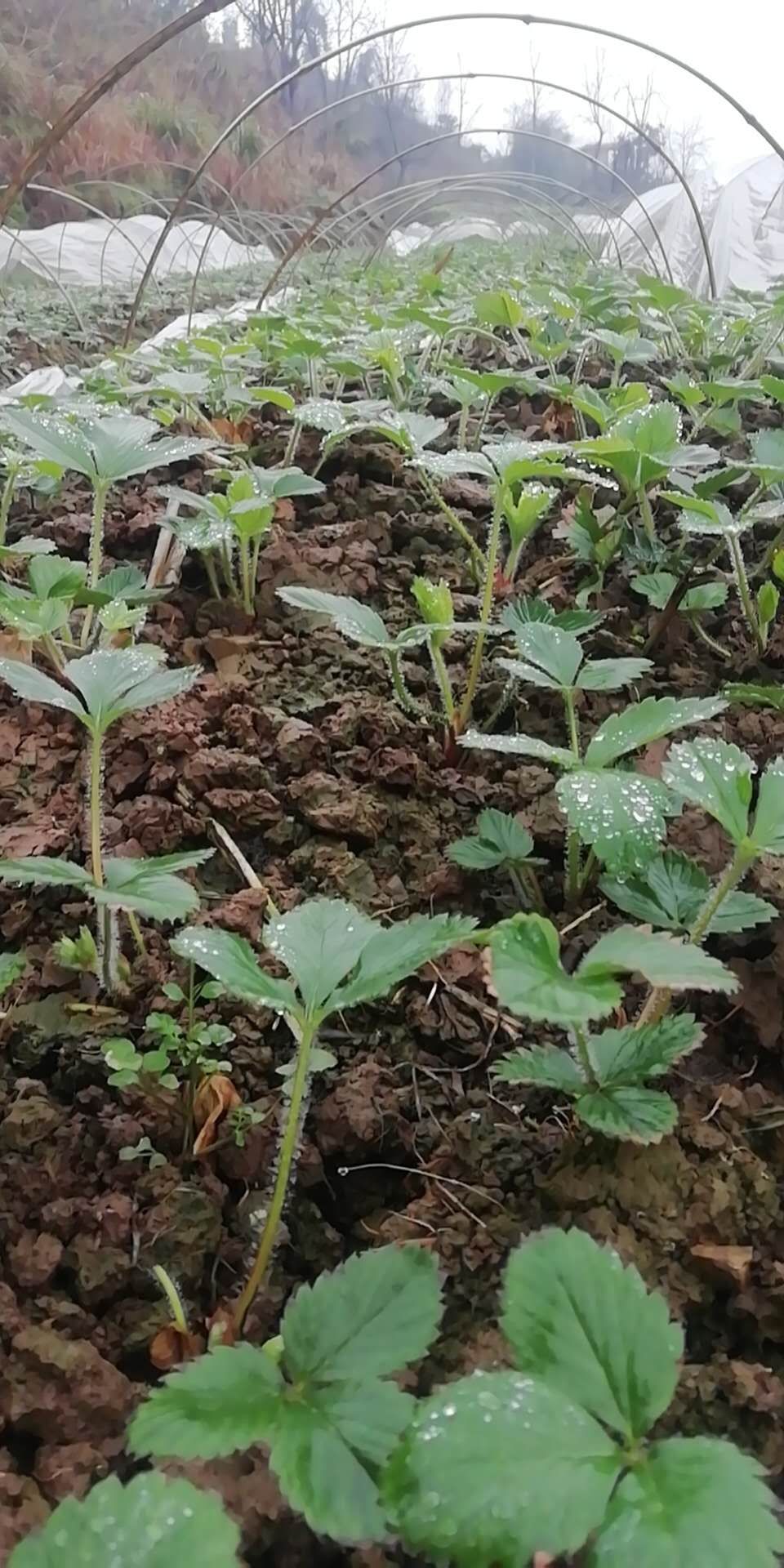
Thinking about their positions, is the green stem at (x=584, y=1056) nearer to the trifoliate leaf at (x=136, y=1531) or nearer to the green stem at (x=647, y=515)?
the trifoliate leaf at (x=136, y=1531)

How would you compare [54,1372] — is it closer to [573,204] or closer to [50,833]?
[50,833]

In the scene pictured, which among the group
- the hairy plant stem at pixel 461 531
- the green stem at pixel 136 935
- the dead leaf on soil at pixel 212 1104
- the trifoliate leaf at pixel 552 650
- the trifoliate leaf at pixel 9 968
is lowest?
the dead leaf on soil at pixel 212 1104

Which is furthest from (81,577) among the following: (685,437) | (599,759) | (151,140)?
(151,140)

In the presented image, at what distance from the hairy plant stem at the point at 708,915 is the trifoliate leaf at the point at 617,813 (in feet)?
0.18

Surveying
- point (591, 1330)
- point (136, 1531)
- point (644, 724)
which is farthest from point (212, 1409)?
point (644, 724)

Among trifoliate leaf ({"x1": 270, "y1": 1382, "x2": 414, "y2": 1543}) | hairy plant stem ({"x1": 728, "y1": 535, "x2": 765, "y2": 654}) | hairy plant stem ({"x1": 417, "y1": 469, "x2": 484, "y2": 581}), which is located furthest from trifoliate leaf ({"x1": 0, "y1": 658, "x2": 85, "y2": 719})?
hairy plant stem ({"x1": 728, "y1": 535, "x2": 765, "y2": 654})

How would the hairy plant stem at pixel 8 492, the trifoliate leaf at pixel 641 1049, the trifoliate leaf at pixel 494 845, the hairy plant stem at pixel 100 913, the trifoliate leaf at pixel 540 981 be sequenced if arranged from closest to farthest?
the trifoliate leaf at pixel 540 981
the trifoliate leaf at pixel 641 1049
the hairy plant stem at pixel 100 913
the trifoliate leaf at pixel 494 845
the hairy plant stem at pixel 8 492

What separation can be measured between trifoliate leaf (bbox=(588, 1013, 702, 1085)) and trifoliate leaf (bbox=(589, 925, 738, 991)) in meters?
0.07

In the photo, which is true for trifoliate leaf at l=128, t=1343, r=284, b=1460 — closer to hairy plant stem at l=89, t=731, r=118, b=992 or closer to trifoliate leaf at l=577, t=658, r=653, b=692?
hairy plant stem at l=89, t=731, r=118, b=992

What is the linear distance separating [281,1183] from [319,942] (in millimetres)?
131

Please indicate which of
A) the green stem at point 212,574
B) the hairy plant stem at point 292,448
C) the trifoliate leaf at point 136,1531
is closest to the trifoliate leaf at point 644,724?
the trifoliate leaf at point 136,1531

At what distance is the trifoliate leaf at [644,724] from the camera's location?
25.6 inches

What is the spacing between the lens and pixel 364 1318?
42 cm

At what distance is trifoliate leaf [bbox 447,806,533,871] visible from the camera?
0.73 metres
